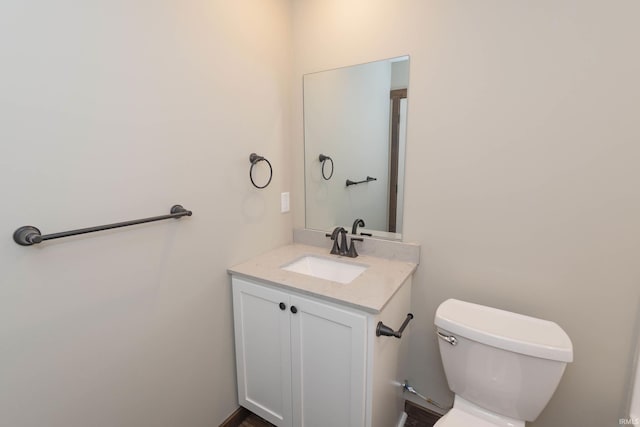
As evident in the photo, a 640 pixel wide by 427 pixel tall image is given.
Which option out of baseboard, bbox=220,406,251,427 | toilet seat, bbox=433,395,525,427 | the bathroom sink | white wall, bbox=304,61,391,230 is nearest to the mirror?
white wall, bbox=304,61,391,230

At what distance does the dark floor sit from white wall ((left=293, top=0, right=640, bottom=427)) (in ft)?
0.47

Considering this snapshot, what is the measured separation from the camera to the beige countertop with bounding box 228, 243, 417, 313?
1172mm

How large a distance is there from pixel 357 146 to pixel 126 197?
1.21 meters

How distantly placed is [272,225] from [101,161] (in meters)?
0.94

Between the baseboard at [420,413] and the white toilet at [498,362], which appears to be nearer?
the white toilet at [498,362]

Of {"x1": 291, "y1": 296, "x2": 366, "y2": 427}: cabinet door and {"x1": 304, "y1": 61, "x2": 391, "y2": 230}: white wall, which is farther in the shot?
{"x1": 304, "y1": 61, "x2": 391, "y2": 230}: white wall

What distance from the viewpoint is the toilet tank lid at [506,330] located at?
1054 mm

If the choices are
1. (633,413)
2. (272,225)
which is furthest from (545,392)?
(272,225)

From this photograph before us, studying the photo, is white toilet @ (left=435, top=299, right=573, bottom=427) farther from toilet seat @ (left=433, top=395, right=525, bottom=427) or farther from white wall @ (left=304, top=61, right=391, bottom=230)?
white wall @ (left=304, top=61, right=391, bottom=230)

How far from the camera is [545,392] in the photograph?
108cm

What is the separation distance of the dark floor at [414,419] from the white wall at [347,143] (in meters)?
1.06

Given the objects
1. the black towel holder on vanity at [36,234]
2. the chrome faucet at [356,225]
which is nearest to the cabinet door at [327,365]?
the chrome faucet at [356,225]

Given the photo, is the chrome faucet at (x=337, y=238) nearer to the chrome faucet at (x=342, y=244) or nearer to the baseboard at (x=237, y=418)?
the chrome faucet at (x=342, y=244)

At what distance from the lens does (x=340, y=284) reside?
1.30 meters
